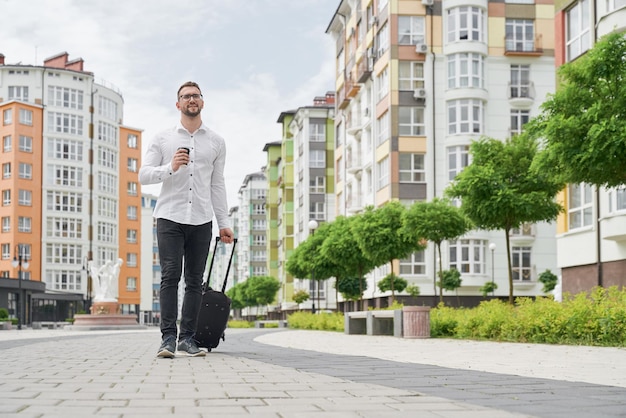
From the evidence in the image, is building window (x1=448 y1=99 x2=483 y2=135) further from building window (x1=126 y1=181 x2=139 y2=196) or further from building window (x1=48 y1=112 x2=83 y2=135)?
building window (x1=126 y1=181 x2=139 y2=196)

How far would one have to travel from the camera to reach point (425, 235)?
30.0 metres

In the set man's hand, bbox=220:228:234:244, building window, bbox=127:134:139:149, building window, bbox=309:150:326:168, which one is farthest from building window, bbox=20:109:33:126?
man's hand, bbox=220:228:234:244

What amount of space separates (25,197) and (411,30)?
55628 millimetres

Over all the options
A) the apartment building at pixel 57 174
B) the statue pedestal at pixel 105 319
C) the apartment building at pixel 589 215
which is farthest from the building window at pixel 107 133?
the apartment building at pixel 589 215

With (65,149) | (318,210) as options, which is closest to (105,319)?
(318,210)

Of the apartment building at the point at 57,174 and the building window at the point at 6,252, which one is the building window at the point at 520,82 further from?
the building window at the point at 6,252

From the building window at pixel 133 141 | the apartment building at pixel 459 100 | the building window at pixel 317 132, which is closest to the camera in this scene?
the apartment building at pixel 459 100

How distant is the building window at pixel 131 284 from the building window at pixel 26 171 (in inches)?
694

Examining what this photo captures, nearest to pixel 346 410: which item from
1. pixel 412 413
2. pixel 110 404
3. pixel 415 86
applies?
pixel 412 413

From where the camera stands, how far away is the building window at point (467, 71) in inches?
2058

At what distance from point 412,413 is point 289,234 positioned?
9019 centimetres

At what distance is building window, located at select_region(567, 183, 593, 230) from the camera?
96.3 ft

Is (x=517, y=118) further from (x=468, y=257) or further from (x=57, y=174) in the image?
(x=57, y=174)

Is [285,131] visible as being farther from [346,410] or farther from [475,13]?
[346,410]
